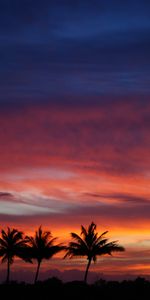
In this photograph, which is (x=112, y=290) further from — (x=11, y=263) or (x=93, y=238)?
(x=11, y=263)

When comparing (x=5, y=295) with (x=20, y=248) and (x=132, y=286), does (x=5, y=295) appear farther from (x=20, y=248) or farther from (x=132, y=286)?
(x=20, y=248)

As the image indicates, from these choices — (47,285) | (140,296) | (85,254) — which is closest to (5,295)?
(47,285)

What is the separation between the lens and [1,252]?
11019cm

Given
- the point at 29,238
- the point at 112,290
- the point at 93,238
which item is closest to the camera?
the point at 112,290

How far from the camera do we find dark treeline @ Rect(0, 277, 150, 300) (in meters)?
82.2

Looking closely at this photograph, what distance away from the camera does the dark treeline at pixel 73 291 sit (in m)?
82.2

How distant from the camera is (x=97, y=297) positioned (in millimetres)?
83812

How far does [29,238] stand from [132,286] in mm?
25229

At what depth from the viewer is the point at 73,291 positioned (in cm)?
8538

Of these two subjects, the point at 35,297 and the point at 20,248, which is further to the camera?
the point at 20,248

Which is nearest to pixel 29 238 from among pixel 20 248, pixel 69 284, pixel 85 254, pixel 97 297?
pixel 20 248

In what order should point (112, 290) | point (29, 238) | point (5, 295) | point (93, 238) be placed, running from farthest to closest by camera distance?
point (29, 238) < point (93, 238) < point (112, 290) < point (5, 295)

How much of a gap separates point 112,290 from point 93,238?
1644 centimetres

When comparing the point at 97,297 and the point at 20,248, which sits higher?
the point at 20,248
